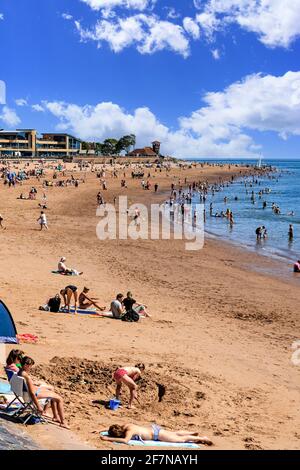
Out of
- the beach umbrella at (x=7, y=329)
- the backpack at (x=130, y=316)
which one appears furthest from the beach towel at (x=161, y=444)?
the backpack at (x=130, y=316)

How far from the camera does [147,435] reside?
5996 millimetres

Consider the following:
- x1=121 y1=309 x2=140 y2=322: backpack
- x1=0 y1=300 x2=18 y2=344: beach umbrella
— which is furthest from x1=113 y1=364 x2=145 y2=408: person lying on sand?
x1=121 y1=309 x2=140 y2=322: backpack

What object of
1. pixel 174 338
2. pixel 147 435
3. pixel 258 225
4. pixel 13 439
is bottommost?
pixel 174 338

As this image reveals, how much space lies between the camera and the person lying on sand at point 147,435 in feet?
19.1

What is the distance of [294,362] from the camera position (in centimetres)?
999

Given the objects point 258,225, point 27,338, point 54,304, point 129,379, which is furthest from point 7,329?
point 258,225

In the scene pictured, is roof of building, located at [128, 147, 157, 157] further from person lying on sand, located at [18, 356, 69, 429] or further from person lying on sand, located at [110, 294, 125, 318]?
person lying on sand, located at [18, 356, 69, 429]

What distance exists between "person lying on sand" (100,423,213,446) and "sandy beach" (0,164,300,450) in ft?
0.75

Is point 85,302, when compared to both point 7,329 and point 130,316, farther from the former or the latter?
point 7,329

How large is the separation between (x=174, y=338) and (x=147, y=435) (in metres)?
4.75

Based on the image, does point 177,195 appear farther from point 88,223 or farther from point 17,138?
point 17,138

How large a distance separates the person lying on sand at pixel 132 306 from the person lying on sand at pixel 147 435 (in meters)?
5.76
